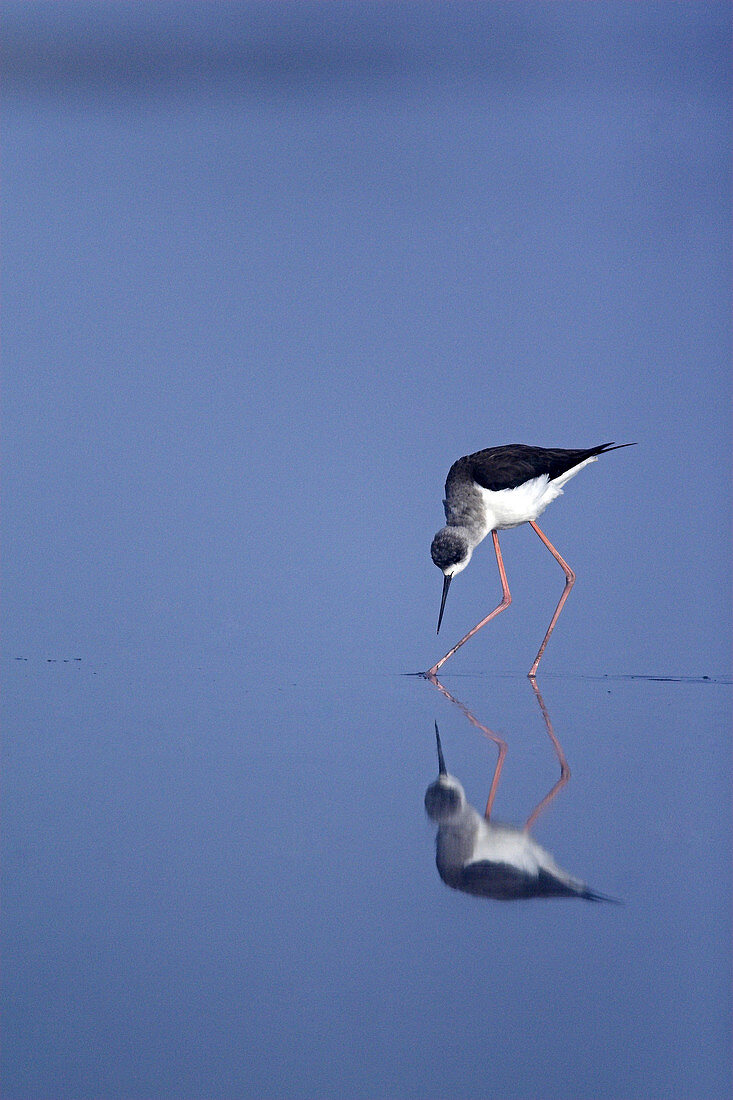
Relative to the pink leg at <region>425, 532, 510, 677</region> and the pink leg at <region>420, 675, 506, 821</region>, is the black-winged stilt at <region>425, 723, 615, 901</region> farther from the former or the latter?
the pink leg at <region>425, 532, 510, 677</region>

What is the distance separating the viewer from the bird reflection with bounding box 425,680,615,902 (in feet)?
4.08

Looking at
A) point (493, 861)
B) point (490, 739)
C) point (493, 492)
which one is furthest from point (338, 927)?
point (493, 492)

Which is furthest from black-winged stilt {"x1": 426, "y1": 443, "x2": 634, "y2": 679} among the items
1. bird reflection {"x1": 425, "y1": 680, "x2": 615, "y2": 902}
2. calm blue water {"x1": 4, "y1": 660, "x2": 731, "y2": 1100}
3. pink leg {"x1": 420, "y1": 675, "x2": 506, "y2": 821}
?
bird reflection {"x1": 425, "y1": 680, "x2": 615, "y2": 902}

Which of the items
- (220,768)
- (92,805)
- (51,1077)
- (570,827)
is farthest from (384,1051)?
(220,768)

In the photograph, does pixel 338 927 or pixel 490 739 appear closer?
pixel 338 927

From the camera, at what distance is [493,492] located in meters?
3.80

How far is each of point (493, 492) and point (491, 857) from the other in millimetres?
2537

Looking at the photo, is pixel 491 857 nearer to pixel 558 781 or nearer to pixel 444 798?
pixel 444 798

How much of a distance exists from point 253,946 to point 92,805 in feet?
2.09

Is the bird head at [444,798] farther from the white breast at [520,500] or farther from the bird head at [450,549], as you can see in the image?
the white breast at [520,500]

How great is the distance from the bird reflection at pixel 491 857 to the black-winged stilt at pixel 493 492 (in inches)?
82.0

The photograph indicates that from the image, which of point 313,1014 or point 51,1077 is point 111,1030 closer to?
point 51,1077

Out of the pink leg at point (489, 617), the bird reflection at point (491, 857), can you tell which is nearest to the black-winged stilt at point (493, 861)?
the bird reflection at point (491, 857)

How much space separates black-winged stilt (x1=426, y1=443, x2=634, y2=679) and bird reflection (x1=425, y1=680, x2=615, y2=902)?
2.08 metres
